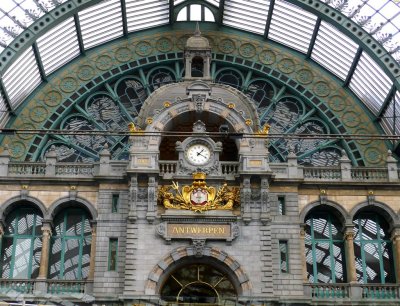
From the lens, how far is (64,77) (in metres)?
53.9

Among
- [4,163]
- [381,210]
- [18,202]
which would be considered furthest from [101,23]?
[381,210]

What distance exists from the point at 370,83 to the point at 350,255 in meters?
13.7

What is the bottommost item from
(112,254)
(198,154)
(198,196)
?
(112,254)

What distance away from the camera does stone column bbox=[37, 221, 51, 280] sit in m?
42.2

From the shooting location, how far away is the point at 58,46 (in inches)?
2074

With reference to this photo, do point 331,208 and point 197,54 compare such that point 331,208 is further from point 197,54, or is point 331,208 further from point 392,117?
point 197,54

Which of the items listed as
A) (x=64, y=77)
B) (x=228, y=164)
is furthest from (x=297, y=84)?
(x=64, y=77)

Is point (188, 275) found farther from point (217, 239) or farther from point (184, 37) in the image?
point (184, 37)

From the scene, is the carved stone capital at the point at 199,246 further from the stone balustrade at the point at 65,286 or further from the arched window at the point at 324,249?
the arched window at the point at 324,249

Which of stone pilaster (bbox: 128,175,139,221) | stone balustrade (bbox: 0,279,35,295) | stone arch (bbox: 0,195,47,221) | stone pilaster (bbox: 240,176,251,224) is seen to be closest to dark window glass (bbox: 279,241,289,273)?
stone pilaster (bbox: 240,176,251,224)

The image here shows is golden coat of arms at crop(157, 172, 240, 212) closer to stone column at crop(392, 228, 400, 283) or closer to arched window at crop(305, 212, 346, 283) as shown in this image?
arched window at crop(305, 212, 346, 283)

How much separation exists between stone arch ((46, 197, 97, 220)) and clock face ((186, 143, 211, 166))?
19.3 ft

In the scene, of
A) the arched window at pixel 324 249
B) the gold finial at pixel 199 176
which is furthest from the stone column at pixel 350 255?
the gold finial at pixel 199 176

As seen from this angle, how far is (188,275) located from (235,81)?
55.2 feet
